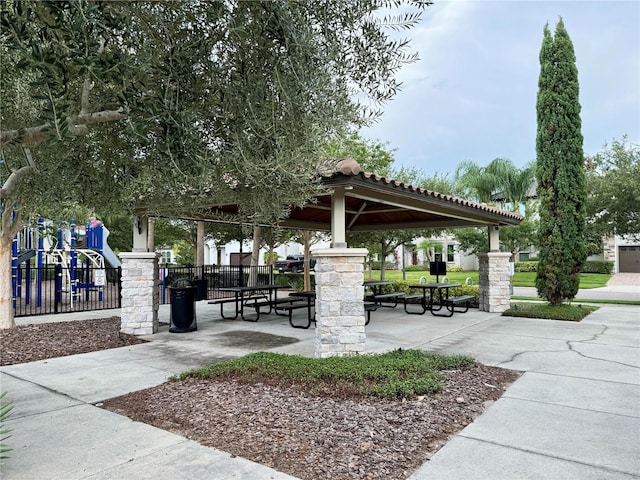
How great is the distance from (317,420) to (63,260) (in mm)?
13266

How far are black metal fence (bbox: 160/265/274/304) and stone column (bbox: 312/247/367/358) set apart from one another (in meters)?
9.03

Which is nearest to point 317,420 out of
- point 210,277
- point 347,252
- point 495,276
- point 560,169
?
point 347,252

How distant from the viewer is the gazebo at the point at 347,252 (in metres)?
6.38

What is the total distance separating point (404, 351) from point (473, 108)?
39.5 ft

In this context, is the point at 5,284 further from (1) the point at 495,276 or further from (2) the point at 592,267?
(2) the point at 592,267

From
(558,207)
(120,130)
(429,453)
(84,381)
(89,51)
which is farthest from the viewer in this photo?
(558,207)

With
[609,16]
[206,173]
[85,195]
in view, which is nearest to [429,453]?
[206,173]

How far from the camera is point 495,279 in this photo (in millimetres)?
11992

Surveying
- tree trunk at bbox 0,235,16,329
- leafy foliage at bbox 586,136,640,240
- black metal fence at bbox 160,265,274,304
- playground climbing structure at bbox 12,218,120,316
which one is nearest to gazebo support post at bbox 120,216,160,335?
tree trunk at bbox 0,235,16,329

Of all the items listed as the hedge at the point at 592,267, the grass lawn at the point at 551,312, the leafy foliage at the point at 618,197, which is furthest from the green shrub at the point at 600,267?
the grass lawn at the point at 551,312

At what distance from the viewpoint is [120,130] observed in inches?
163

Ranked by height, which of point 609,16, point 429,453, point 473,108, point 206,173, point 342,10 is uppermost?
point 473,108

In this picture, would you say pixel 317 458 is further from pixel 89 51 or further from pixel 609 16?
pixel 609 16

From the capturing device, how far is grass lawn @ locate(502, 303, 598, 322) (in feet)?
35.1
